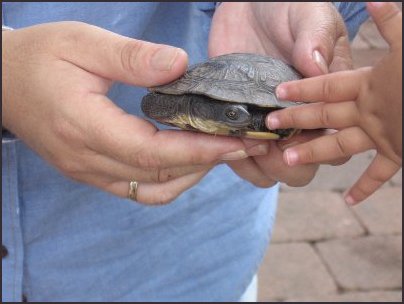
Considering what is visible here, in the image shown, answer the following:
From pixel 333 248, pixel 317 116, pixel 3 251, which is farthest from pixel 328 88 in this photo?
pixel 333 248

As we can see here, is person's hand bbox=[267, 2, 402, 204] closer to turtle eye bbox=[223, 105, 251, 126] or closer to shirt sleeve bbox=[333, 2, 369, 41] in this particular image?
turtle eye bbox=[223, 105, 251, 126]

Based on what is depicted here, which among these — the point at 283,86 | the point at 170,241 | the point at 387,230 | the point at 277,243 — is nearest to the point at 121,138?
the point at 283,86

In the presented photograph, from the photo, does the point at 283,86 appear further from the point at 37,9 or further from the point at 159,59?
the point at 37,9

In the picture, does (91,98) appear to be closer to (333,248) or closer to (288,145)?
(288,145)

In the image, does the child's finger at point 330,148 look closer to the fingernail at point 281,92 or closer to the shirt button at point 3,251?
the fingernail at point 281,92

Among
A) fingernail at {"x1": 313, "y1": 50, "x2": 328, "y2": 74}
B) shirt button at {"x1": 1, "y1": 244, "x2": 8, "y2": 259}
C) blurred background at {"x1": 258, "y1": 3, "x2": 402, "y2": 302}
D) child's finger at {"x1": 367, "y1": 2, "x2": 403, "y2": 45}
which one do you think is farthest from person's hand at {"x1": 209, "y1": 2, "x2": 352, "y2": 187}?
blurred background at {"x1": 258, "y1": 3, "x2": 402, "y2": 302}

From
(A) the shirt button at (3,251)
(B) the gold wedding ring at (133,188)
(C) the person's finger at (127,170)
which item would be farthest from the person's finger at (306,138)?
(A) the shirt button at (3,251)
